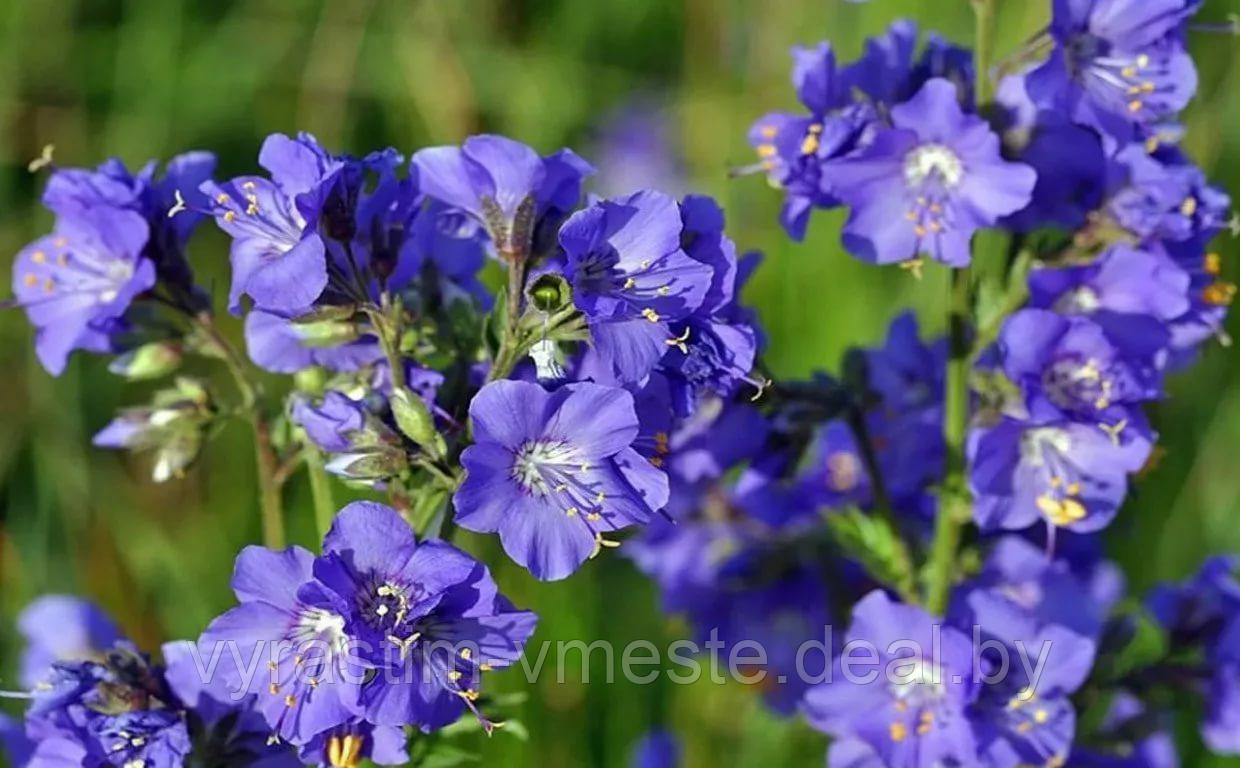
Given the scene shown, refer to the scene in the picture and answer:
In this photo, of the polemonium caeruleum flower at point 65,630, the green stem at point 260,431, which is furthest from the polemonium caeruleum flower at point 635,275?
the polemonium caeruleum flower at point 65,630

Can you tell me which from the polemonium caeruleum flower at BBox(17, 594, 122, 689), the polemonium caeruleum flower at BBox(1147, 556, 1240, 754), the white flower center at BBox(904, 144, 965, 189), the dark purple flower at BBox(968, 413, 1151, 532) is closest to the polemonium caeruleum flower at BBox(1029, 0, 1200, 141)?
the white flower center at BBox(904, 144, 965, 189)

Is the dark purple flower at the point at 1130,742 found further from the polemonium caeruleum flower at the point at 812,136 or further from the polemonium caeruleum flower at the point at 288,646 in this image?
the polemonium caeruleum flower at the point at 288,646

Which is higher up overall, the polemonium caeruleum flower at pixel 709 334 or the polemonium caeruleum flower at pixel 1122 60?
the polemonium caeruleum flower at pixel 1122 60

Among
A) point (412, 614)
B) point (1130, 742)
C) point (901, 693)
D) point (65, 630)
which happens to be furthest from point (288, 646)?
point (1130, 742)

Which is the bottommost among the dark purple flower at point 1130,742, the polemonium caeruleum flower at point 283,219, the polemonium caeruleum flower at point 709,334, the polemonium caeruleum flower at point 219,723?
the dark purple flower at point 1130,742

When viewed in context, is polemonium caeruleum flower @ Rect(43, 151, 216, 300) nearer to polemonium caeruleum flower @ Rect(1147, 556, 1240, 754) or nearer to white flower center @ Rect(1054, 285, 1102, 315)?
white flower center @ Rect(1054, 285, 1102, 315)
